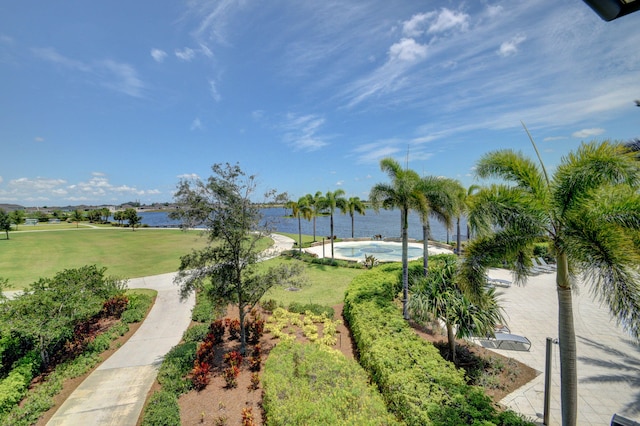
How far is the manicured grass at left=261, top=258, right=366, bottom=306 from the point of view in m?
16.3

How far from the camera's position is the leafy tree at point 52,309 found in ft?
31.3

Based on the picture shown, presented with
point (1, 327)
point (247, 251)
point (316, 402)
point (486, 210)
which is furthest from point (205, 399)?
point (486, 210)

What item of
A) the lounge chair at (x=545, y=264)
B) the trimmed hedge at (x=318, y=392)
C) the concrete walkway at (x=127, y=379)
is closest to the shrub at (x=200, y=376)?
the concrete walkway at (x=127, y=379)

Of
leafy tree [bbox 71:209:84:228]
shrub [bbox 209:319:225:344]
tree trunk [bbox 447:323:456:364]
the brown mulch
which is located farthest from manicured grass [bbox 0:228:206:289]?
leafy tree [bbox 71:209:84:228]

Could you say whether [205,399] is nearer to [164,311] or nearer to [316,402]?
[316,402]

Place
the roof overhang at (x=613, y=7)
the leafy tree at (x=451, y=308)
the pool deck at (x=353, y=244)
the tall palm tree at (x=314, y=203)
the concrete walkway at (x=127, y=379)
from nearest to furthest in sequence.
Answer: the roof overhang at (x=613, y=7) < the concrete walkway at (x=127, y=379) < the leafy tree at (x=451, y=308) < the pool deck at (x=353, y=244) < the tall palm tree at (x=314, y=203)

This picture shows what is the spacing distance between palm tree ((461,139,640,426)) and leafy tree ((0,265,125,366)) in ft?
44.3

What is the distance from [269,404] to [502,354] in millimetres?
8438

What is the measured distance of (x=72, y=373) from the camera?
32.0ft

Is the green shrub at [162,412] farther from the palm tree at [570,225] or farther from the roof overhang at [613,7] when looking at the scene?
the roof overhang at [613,7]

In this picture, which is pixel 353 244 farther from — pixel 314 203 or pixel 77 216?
pixel 77 216

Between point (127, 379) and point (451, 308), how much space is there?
438 inches

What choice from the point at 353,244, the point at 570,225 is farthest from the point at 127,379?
the point at 353,244

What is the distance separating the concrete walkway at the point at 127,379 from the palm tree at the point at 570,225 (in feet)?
24.5
